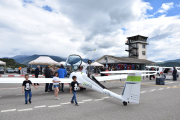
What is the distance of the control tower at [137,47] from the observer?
5319 cm

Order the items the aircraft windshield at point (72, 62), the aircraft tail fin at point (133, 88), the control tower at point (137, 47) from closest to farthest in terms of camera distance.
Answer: the aircraft tail fin at point (133, 88)
the aircraft windshield at point (72, 62)
the control tower at point (137, 47)

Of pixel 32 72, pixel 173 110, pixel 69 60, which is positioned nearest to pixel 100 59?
pixel 32 72

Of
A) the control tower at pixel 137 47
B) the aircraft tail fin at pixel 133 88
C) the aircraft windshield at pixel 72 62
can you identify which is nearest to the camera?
the aircraft tail fin at pixel 133 88

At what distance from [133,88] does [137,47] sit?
52.3 metres

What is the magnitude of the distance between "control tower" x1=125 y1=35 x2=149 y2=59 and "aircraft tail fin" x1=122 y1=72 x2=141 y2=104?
51.1 meters

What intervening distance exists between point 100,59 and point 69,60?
35.0 meters

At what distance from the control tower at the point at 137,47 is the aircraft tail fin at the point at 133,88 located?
51.1 meters

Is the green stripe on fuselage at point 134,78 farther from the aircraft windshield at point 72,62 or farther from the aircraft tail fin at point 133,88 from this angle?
the aircraft windshield at point 72,62

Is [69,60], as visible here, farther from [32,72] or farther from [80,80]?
[32,72]

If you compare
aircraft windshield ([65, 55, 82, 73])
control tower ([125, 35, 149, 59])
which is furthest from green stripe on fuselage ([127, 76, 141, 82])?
control tower ([125, 35, 149, 59])

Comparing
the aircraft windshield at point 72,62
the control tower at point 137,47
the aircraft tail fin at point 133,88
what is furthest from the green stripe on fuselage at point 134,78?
the control tower at point 137,47

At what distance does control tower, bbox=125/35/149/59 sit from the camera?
174 feet

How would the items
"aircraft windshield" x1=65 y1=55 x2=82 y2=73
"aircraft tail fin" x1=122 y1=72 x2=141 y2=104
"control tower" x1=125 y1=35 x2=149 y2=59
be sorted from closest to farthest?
"aircraft tail fin" x1=122 y1=72 x2=141 y2=104 → "aircraft windshield" x1=65 y1=55 x2=82 y2=73 → "control tower" x1=125 y1=35 x2=149 y2=59

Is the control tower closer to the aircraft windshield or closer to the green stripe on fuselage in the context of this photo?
the aircraft windshield
